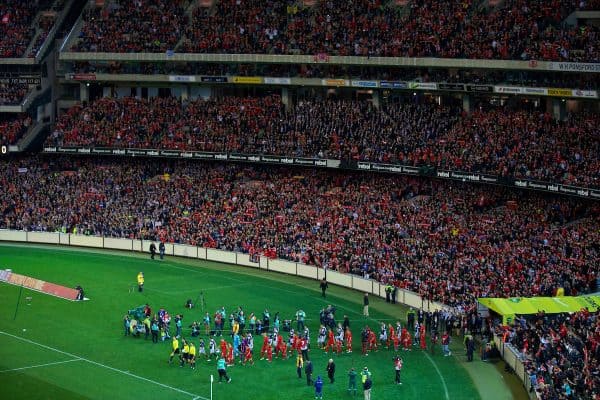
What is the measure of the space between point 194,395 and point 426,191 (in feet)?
84.9

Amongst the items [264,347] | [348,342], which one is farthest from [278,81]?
[264,347]

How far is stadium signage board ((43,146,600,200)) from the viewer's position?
2023 inches

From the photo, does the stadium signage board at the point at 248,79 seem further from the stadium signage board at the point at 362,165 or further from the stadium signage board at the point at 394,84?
the stadium signage board at the point at 394,84

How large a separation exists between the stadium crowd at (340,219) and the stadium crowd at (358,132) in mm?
1777

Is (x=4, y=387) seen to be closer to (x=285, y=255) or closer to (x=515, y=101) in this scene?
(x=285, y=255)

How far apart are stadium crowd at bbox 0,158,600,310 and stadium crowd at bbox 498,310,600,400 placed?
421 cm

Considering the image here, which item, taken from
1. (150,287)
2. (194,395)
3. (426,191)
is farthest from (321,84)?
(194,395)

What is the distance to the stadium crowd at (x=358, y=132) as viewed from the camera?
54500mm

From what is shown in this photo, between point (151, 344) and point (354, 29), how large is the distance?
1171 inches

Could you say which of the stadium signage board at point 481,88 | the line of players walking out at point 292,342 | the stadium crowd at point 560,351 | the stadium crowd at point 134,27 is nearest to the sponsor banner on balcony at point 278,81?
the stadium crowd at point 134,27

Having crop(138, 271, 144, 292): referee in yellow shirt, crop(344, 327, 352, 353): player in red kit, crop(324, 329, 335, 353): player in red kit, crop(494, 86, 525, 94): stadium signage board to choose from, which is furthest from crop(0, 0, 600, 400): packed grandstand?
crop(138, 271, 144, 292): referee in yellow shirt

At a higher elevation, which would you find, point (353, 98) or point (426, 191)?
point (353, 98)

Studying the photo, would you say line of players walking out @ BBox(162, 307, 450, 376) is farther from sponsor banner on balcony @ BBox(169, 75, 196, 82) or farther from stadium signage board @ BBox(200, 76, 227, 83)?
sponsor banner on balcony @ BBox(169, 75, 196, 82)

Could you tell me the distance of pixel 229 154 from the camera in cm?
6669
